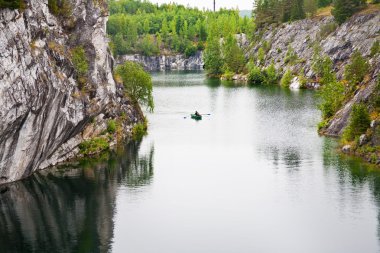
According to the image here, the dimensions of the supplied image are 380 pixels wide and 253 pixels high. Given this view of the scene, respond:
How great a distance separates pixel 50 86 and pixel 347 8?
122 metres

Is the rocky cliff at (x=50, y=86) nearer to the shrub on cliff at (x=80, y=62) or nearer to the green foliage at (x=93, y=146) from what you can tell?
the shrub on cliff at (x=80, y=62)

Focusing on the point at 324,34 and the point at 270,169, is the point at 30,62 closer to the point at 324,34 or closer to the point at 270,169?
the point at 270,169

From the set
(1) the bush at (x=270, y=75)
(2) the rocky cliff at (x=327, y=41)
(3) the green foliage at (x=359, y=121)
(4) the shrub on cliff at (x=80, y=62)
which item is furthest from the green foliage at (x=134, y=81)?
(1) the bush at (x=270, y=75)

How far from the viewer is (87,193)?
234ft

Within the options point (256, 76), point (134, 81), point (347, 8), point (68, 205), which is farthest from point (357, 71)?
point (256, 76)

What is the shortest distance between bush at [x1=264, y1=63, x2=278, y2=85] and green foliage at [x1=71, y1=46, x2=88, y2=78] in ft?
350

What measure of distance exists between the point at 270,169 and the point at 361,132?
14.7 meters

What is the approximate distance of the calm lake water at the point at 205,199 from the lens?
184ft

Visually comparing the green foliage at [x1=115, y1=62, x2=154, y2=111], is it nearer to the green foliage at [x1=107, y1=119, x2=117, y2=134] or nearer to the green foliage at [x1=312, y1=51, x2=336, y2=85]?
the green foliage at [x1=107, y1=119, x2=117, y2=134]

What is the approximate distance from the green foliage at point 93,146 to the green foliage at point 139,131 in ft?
34.0

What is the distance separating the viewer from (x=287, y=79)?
6983 inches

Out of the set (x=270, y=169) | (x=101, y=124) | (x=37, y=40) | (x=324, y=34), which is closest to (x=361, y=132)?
(x=270, y=169)

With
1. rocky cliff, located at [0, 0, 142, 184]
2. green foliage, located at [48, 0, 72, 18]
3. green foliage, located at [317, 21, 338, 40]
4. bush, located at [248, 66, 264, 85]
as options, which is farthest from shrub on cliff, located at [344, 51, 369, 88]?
bush, located at [248, 66, 264, 85]

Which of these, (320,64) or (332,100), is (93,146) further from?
(320,64)
